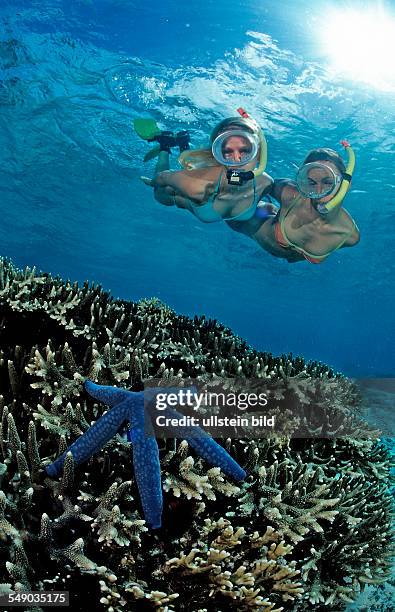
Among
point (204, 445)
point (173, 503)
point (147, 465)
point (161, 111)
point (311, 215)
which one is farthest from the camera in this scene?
point (161, 111)

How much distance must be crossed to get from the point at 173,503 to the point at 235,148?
638 cm

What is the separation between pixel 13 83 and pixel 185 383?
2202 cm

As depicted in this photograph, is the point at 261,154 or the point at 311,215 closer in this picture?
the point at 261,154

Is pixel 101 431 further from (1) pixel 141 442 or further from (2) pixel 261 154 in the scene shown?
(2) pixel 261 154

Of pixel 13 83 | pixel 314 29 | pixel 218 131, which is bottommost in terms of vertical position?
pixel 218 131

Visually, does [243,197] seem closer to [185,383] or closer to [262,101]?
[185,383]

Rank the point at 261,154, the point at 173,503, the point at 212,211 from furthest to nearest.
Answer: the point at 212,211 → the point at 261,154 → the point at 173,503

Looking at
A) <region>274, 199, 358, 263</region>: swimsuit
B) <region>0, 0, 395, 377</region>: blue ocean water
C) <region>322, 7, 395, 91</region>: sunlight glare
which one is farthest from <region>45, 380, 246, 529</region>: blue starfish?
<region>322, 7, 395, 91</region>: sunlight glare

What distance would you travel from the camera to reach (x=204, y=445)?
288 cm

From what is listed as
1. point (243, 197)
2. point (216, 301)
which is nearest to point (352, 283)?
point (216, 301)

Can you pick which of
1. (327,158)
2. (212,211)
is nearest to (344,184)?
(327,158)

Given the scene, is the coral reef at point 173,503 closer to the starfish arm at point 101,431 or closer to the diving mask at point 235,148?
the starfish arm at point 101,431

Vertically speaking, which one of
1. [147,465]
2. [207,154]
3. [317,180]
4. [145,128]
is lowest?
[147,465]

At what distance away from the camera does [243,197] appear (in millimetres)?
8414
